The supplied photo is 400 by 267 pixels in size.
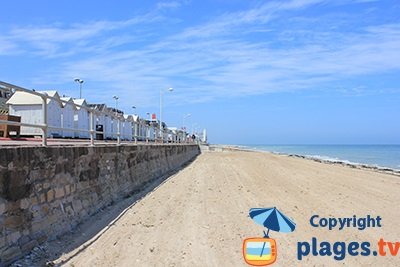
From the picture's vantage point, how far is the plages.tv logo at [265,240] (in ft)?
21.9

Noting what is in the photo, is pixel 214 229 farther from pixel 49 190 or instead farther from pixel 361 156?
pixel 361 156

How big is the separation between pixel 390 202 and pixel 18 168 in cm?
1112

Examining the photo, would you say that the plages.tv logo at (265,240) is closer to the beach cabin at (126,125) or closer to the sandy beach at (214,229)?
the sandy beach at (214,229)

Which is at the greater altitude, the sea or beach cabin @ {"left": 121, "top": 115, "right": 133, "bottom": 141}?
beach cabin @ {"left": 121, "top": 115, "right": 133, "bottom": 141}

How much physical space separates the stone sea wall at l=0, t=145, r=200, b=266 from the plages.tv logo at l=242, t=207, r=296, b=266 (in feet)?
10.1

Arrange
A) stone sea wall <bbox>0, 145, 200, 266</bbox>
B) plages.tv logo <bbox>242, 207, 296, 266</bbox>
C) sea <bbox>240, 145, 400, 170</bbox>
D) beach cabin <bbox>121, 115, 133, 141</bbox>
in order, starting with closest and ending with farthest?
stone sea wall <bbox>0, 145, 200, 266</bbox>, plages.tv logo <bbox>242, 207, 296, 266</bbox>, beach cabin <bbox>121, 115, 133, 141</bbox>, sea <bbox>240, 145, 400, 170</bbox>

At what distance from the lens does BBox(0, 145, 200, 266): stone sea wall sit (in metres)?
5.71

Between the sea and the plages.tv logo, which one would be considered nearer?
the plages.tv logo

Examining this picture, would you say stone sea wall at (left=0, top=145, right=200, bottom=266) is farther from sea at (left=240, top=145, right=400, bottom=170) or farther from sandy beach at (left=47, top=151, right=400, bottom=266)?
sea at (left=240, top=145, right=400, bottom=170)

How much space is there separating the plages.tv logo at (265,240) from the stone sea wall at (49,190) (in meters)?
3.09

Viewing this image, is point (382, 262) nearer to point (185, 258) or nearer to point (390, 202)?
point (185, 258)

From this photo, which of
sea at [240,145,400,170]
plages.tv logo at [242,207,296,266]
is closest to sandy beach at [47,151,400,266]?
plages.tv logo at [242,207,296,266]

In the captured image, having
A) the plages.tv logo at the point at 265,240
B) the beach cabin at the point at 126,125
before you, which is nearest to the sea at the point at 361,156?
the beach cabin at the point at 126,125

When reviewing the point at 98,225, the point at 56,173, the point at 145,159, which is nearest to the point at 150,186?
the point at 145,159
